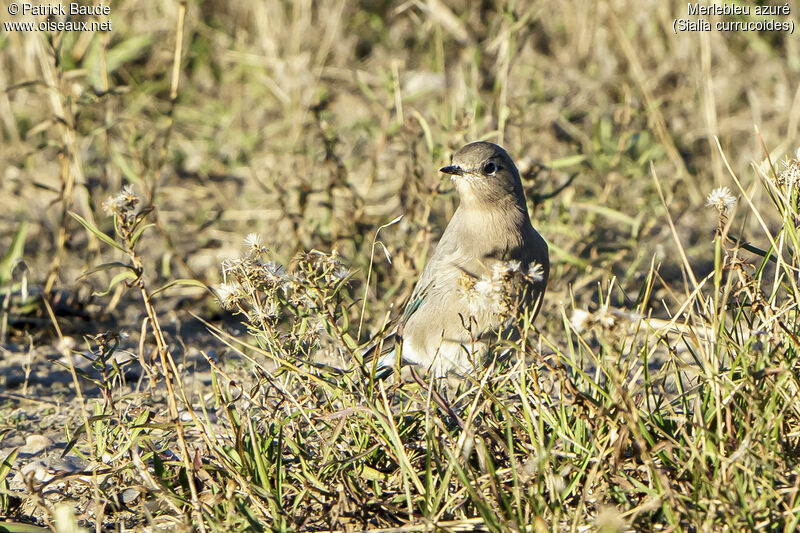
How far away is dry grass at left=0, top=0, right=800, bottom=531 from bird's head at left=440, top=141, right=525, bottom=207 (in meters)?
0.32

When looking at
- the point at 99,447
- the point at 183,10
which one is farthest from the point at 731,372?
the point at 183,10

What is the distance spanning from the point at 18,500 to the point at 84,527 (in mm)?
296

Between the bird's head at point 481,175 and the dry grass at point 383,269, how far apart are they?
12.4 inches

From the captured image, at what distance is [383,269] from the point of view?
4.96 meters

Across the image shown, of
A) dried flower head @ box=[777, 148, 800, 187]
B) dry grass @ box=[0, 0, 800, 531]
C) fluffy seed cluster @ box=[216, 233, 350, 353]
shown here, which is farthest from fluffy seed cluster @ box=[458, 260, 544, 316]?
dried flower head @ box=[777, 148, 800, 187]

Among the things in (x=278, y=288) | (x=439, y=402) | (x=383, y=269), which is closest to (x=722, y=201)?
(x=439, y=402)

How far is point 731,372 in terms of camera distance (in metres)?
2.71

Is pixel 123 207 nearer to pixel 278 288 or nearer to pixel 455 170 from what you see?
pixel 278 288

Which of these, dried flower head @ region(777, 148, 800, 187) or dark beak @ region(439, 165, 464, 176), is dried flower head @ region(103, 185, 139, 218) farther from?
dried flower head @ region(777, 148, 800, 187)

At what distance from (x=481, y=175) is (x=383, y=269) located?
3.80ft

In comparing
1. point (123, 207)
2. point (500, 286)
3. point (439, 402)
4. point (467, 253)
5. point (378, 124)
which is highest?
point (123, 207)

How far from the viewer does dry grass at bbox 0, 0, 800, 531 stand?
2.66m

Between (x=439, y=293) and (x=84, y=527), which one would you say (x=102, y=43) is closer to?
(x=439, y=293)

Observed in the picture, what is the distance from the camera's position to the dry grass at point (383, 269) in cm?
266
